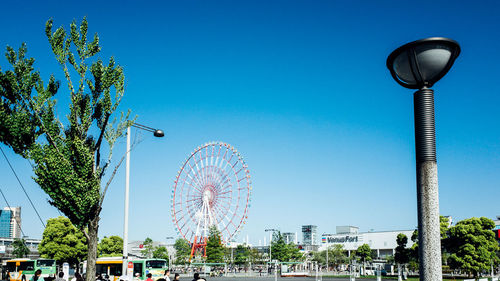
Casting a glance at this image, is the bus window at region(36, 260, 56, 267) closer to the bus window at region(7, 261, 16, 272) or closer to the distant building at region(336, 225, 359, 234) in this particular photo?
the bus window at region(7, 261, 16, 272)

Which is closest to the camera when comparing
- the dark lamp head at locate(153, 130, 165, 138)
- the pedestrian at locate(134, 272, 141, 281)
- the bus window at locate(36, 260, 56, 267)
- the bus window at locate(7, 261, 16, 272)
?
the dark lamp head at locate(153, 130, 165, 138)

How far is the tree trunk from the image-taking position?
70.0 feet

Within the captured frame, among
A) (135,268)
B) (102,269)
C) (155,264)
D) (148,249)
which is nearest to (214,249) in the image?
(148,249)

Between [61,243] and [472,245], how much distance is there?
56433mm

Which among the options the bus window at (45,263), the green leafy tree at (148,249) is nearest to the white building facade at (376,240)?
the green leafy tree at (148,249)

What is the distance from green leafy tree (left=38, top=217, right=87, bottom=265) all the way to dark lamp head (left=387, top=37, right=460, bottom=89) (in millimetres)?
69714

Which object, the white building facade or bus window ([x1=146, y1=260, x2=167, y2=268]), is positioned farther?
the white building facade

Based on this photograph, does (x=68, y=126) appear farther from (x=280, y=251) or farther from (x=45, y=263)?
(x=280, y=251)

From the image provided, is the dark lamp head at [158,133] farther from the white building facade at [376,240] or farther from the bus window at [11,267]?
the white building facade at [376,240]

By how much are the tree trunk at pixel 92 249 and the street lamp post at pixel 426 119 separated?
1783cm

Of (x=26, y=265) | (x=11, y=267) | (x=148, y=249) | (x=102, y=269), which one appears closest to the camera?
(x=102, y=269)

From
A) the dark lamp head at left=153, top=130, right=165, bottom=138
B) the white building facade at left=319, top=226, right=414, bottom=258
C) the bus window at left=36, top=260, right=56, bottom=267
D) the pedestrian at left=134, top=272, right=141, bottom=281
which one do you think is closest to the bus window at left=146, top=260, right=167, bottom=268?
the pedestrian at left=134, top=272, right=141, bottom=281

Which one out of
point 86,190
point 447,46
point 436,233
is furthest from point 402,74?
point 86,190

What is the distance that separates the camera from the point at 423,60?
6.87 metres
